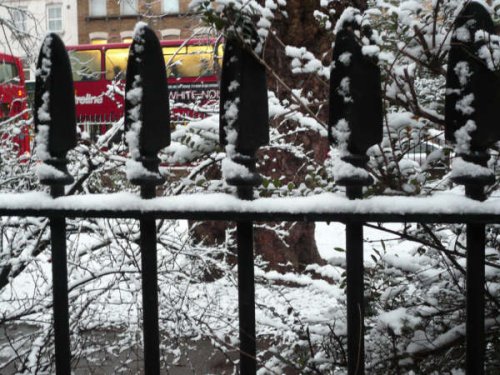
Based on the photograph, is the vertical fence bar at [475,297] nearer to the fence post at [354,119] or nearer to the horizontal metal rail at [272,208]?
the horizontal metal rail at [272,208]

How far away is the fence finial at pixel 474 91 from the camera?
1055 millimetres

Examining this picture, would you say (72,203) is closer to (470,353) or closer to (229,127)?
(229,127)

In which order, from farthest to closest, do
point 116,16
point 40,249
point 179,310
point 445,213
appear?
point 116,16 < point 40,249 < point 179,310 < point 445,213

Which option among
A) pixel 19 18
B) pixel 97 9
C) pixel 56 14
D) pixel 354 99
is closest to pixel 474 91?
pixel 354 99

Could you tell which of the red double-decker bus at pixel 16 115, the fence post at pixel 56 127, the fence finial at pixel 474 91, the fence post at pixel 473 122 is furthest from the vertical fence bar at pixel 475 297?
the red double-decker bus at pixel 16 115

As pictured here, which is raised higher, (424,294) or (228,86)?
(228,86)

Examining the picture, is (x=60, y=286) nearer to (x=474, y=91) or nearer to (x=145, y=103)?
(x=145, y=103)

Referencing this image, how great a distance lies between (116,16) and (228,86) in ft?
84.8

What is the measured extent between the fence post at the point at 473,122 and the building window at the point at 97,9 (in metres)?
26.4

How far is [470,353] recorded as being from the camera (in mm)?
1111

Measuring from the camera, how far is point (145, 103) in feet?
4.00

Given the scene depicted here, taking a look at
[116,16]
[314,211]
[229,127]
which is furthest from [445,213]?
[116,16]

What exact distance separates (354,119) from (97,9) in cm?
2671

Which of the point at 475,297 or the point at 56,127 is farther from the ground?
the point at 56,127
